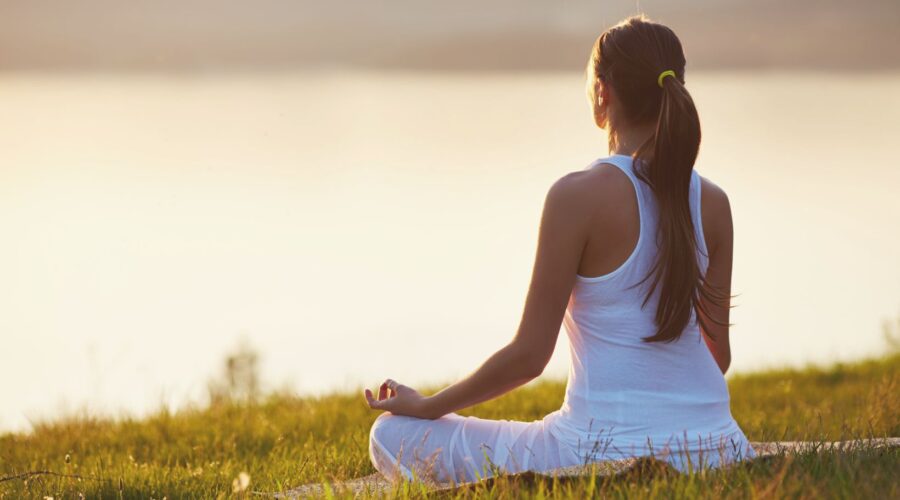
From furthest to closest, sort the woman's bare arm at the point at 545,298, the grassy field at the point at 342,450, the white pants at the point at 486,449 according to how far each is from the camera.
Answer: the white pants at the point at 486,449 → the woman's bare arm at the point at 545,298 → the grassy field at the point at 342,450

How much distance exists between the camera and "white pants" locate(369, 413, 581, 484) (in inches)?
156

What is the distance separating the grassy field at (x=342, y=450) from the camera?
353 cm

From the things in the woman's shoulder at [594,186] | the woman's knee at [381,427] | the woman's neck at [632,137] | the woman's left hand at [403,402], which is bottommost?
the woman's knee at [381,427]

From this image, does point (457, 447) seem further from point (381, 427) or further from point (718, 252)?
point (718, 252)

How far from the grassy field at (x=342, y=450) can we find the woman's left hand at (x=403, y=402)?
37cm

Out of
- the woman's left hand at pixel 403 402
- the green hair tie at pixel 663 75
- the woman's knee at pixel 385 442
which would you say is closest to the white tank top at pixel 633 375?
the green hair tie at pixel 663 75

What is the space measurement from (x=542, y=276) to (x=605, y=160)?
502 mm

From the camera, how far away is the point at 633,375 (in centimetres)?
381

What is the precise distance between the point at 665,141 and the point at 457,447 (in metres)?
1.45

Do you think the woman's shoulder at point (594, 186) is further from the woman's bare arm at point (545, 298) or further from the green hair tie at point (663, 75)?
the green hair tie at point (663, 75)

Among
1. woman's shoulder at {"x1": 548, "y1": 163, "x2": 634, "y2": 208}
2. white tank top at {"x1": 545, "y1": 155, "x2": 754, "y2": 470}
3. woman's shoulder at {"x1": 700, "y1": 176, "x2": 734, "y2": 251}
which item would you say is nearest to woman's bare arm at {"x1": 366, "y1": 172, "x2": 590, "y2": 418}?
A: woman's shoulder at {"x1": 548, "y1": 163, "x2": 634, "y2": 208}

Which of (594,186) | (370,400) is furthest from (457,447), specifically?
(594,186)

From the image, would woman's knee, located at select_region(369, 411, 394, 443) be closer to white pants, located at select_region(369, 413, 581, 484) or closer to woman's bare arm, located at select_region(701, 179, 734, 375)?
white pants, located at select_region(369, 413, 581, 484)

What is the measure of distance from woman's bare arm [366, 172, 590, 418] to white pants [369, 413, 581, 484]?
22 centimetres
